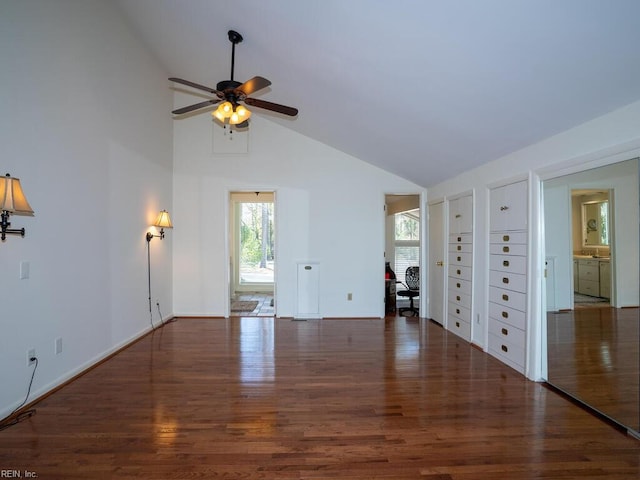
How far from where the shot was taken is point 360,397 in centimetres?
268

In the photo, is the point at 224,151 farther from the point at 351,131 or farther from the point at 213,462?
the point at 213,462

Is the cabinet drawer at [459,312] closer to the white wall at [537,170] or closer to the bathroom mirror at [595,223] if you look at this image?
the white wall at [537,170]

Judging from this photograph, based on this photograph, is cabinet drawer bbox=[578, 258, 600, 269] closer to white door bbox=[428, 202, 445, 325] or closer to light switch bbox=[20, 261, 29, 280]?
white door bbox=[428, 202, 445, 325]

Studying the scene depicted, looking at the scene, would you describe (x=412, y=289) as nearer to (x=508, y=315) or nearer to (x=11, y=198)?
(x=508, y=315)

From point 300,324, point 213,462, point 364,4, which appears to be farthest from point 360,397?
point 364,4

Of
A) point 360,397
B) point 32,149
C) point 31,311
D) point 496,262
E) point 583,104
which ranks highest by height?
point 583,104

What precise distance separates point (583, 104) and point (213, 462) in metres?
3.53

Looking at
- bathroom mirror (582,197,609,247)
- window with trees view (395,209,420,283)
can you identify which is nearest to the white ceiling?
bathroom mirror (582,197,609,247)

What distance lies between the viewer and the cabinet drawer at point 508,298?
10.3ft

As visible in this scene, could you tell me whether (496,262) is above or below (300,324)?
above

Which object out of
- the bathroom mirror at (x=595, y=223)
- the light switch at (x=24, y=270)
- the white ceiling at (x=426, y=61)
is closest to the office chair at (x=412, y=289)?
the white ceiling at (x=426, y=61)

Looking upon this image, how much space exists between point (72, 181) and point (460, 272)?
4.79 m

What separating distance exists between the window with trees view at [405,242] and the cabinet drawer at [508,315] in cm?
415

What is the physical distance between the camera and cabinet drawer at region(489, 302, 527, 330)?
10.4 ft
